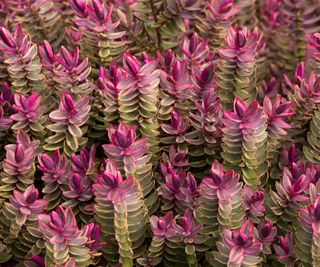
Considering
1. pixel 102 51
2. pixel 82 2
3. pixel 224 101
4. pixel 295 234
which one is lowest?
pixel 295 234

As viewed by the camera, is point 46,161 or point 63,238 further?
point 46,161

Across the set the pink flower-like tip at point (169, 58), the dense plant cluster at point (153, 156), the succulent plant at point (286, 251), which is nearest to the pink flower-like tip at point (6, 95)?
the dense plant cluster at point (153, 156)

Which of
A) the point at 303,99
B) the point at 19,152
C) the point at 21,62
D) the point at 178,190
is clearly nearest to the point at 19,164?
the point at 19,152

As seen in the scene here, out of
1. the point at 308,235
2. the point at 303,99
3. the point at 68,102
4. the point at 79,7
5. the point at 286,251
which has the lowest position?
the point at 286,251

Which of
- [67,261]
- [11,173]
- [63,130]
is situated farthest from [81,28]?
[67,261]

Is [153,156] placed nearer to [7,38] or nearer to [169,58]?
[169,58]

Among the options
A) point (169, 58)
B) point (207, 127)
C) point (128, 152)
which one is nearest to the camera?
point (128, 152)

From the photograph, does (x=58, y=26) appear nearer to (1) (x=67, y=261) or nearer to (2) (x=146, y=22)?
(2) (x=146, y=22)

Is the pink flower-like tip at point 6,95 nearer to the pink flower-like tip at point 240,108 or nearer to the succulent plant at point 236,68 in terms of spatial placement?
the succulent plant at point 236,68
